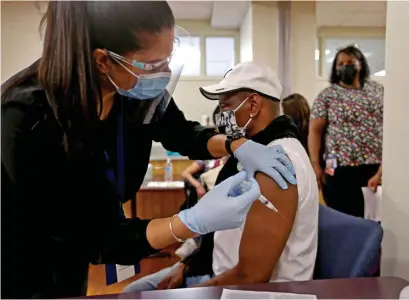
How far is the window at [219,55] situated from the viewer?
1026 millimetres

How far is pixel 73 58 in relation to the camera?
2.68 ft

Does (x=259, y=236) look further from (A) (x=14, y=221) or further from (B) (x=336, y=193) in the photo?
(A) (x=14, y=221)

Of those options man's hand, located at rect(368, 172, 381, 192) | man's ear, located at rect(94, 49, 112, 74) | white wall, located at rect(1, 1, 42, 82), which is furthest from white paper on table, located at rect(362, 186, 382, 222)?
white wall, located at rect(1, 1, 42, 82)

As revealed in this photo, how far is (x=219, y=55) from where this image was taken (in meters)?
1.07

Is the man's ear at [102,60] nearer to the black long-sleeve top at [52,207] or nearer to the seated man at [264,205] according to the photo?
the black long-sleeve top at [52,207]

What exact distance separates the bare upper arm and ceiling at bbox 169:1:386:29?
0.49 m

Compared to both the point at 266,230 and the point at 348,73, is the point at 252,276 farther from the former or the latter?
the point at 348,73

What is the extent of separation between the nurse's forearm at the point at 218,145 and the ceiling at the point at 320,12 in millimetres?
334

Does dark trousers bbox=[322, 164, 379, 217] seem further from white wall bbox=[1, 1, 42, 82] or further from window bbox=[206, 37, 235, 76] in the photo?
white wall bbox=[1, 1, 42, 82]

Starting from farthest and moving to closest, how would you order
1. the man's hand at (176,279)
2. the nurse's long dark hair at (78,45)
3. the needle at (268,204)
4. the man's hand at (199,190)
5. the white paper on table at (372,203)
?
1. the white paper on table at (372,203)
2. the man's hand at (176,279)
3. the man's hand at (199,190)
4. the needle at (268,204)
5. the nurse's long dark hair at (78,45)

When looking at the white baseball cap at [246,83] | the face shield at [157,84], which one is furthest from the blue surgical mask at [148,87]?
the white baseball cap at [246,83]

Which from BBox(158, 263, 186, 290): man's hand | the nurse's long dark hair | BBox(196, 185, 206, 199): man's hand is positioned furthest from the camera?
BBox(158, 263, 186, 290): man's hand

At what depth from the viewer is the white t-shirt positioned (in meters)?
1.00

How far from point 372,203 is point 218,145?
26.2 inches
